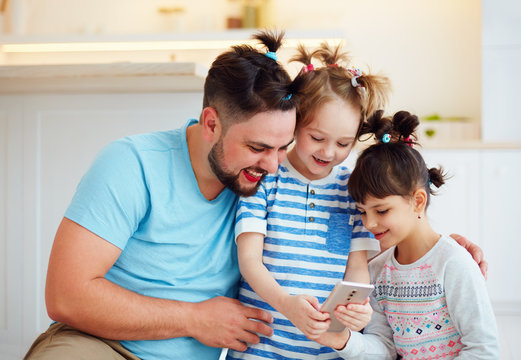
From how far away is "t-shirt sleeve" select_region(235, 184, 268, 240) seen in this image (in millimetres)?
1388

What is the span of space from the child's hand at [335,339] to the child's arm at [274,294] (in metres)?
0.07

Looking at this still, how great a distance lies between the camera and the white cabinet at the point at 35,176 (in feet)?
6.75

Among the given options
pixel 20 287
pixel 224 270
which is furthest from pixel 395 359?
pixel 20 287

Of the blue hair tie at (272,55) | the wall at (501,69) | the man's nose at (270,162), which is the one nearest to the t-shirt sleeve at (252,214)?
the man's nose at (270,162)

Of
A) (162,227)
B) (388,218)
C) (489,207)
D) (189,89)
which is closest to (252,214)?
(162,227)

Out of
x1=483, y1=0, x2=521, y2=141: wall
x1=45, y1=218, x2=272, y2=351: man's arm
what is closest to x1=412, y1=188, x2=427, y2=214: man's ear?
x1=45, y1=218, x2=272, y2=351: man's arm

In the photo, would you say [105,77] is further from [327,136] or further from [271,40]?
[327,136]

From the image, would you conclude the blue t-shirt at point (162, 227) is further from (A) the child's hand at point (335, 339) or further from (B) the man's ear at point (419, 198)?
(B) the man's ear at point (419, 198)

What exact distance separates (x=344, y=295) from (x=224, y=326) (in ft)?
1.17

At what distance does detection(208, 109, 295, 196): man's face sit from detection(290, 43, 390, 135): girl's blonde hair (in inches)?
2.7

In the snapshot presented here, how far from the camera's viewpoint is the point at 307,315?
123 cm

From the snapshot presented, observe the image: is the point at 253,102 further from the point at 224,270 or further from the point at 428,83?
the point at 428,83

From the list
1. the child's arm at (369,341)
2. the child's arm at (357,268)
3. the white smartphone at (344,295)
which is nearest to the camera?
the white smartphone at (344,295)

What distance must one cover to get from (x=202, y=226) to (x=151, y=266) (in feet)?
0.54
